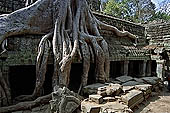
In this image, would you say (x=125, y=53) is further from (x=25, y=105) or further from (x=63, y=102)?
(x=25, y=105)

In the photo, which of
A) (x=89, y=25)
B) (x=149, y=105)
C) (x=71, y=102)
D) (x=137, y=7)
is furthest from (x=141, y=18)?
(x=71, y=102)

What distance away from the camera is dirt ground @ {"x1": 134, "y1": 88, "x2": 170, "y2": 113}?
493cm

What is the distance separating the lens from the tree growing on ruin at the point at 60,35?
5.29m

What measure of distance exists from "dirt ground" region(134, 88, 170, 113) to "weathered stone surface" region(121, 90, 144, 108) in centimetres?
20

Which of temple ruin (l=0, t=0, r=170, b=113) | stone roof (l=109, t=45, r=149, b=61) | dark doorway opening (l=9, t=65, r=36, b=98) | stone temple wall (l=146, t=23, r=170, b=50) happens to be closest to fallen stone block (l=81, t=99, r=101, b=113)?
temple ruin (l=0, t=0, r=170, b=113)

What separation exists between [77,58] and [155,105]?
324cm

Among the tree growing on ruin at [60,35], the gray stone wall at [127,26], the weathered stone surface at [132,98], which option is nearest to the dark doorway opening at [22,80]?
the tree growing on ruin at [60,35]

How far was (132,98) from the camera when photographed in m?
4.87

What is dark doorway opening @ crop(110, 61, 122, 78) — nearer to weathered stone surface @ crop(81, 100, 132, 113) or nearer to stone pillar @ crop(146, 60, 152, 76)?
stone pillar @ crop(146, 60, 152, 76)

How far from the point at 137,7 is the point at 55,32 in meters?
23.1

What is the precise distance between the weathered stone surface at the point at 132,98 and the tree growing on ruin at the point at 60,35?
4.68ft

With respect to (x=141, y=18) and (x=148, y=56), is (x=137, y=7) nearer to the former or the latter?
(x=141, y=18)

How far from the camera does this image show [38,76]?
5.21 meters

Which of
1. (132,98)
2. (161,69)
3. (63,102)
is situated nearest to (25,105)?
(63,102)
